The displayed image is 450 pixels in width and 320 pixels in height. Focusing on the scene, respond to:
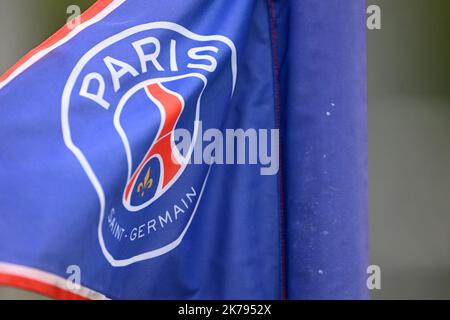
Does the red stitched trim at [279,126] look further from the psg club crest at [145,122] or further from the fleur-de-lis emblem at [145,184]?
the fleur-de-lis emblem at [145,184]

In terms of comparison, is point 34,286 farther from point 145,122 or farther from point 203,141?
point 203,141

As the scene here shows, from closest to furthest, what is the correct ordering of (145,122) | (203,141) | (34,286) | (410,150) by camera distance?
(34,286) < (145,122) < (203,141) < (410,150)

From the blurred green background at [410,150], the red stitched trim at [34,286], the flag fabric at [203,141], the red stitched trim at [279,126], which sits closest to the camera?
the red stitched trim at [34,286]

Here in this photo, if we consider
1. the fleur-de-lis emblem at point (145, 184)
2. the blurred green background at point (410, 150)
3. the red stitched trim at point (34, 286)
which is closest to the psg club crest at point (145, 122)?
the fleur-de-lis emblem at point (145, 184)

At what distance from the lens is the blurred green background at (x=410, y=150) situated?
99.4 inches

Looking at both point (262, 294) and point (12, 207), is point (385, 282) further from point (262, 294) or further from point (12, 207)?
point (12, 207)

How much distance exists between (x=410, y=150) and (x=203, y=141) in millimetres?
1147

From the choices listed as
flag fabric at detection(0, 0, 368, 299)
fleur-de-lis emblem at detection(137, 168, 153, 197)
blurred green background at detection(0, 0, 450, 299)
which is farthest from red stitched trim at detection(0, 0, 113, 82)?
blurred green background at detection(0, 0, 450, 299)

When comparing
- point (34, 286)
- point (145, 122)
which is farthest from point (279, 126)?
point (34, 286)

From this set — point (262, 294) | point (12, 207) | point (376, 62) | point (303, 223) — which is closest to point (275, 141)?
Result: point (303, 223)

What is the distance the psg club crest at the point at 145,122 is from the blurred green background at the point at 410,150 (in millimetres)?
1056

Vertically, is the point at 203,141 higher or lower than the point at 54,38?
lower

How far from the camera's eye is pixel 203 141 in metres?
1.61
